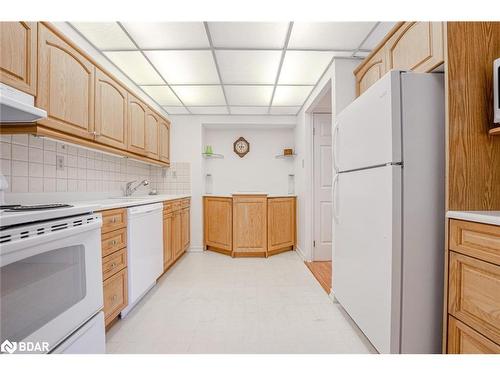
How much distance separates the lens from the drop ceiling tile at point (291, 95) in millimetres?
2878

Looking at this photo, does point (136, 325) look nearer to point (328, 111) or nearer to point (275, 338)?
point (275, 338)

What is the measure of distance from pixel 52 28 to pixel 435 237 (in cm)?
245

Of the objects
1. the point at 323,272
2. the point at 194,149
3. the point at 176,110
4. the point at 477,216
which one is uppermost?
the point at 176,110

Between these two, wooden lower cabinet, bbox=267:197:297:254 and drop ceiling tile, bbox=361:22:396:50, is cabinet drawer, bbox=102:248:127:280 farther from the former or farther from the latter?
drop ceiling tile, bbox=361:22:396:50

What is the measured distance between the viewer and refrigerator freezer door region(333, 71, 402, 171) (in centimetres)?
121

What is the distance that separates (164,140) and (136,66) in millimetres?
1253

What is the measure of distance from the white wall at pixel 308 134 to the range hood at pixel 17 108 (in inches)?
83.8

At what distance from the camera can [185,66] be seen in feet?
7.69

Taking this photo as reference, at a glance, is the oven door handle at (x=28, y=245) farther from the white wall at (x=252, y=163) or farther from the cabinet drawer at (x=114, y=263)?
the white wall at (x=252, y=163)

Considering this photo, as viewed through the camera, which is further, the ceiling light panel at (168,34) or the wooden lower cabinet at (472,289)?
the ceiling light panel at (168,34)

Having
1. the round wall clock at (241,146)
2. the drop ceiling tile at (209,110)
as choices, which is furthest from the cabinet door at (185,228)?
the drop ceiling tile at (209,110)

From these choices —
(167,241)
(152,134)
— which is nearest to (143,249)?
(167,241)

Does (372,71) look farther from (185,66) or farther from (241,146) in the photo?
(241,146)

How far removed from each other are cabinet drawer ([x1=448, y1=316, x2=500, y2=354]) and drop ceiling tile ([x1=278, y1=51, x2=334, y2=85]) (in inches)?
83.2
